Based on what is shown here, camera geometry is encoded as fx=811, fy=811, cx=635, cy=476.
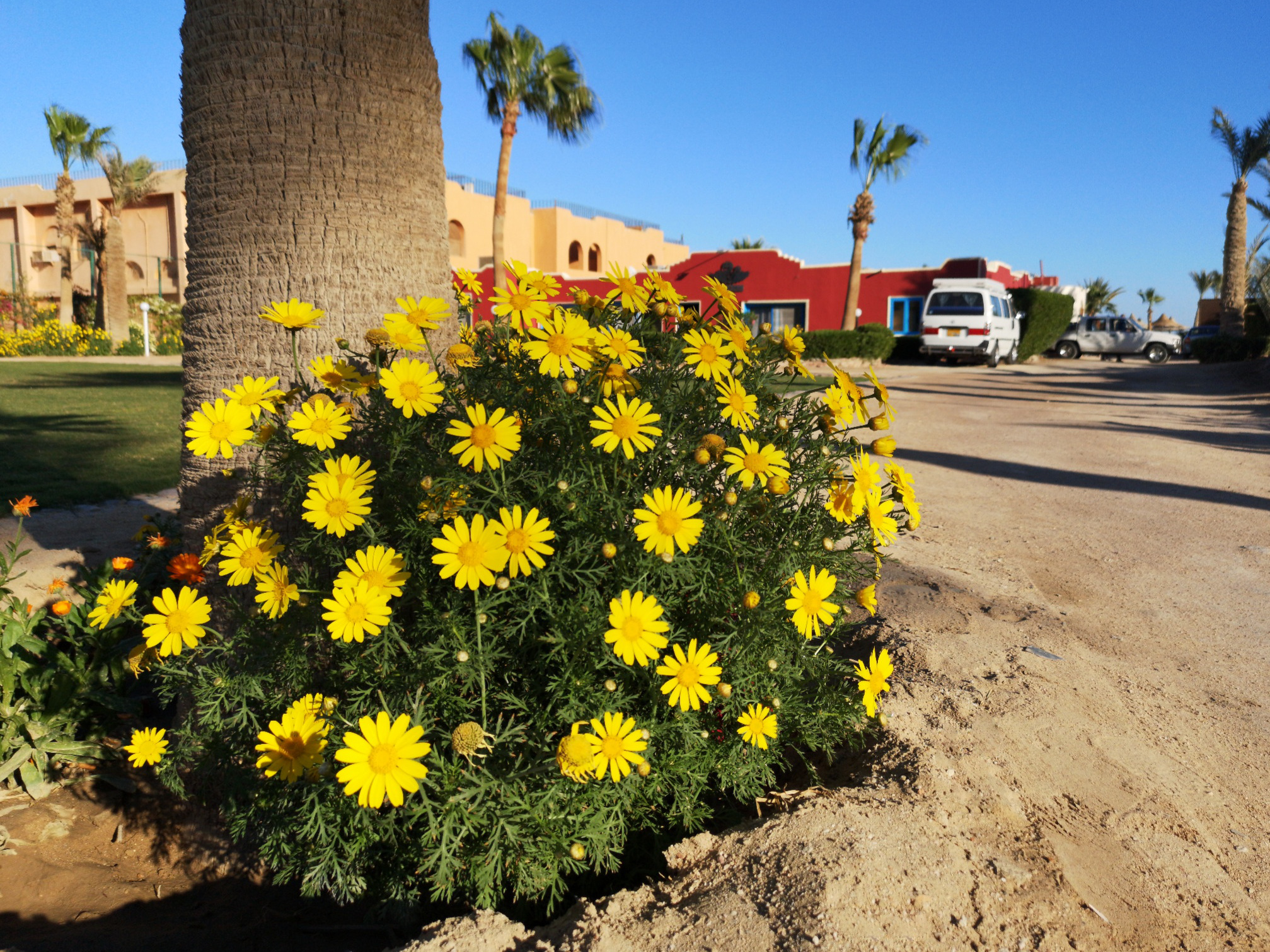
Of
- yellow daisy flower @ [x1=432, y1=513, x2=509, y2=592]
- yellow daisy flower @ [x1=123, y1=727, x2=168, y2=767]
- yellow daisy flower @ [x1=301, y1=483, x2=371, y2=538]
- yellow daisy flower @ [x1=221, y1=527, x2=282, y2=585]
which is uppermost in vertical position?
yellow daisy flower @ [x1=301, y1=483, x2=371, y2=538]

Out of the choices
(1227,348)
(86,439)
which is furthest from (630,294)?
(1227,348)

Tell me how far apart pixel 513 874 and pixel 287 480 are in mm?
1118

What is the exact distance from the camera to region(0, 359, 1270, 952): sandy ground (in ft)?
5.31

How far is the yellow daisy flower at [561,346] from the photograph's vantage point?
5.88 feet

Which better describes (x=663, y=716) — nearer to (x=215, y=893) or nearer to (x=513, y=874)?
(x=513, y=874)

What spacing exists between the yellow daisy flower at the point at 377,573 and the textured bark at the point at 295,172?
1.13 m

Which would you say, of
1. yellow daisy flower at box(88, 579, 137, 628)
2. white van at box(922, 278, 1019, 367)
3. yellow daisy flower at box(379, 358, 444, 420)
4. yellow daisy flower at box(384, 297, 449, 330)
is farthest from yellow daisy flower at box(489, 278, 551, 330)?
white van at box(922, 278, 1019, 367)

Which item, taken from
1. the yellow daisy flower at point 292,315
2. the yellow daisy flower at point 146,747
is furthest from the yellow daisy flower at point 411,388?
the yellow daisy flower at point 146,747

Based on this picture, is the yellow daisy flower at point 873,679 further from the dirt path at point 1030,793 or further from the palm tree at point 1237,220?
the palm tree at point 1237,220

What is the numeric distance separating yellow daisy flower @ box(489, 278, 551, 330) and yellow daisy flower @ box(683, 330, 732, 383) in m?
0.36

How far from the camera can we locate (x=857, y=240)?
89.9 feet

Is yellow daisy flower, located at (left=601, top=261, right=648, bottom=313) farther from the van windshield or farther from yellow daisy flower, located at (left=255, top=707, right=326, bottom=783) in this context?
the van windshield

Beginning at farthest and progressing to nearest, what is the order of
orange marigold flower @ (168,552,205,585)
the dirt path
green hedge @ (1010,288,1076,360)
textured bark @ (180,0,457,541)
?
1. green hedge @ (1010,288,1076,360)
2. textured bark @ (180,0,457,541)
3. orange marigold flower @ (168,552,205,585)
4. the dirt path

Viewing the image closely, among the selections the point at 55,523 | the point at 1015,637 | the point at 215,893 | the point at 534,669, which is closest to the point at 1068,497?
the point at 1015,637
